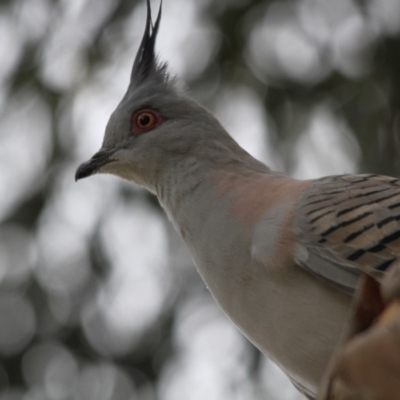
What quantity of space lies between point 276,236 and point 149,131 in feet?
4.52

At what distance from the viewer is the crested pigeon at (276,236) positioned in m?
3.31

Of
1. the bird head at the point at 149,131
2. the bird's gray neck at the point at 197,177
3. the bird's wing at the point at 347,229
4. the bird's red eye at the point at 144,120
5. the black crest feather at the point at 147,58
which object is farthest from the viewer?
the black crest feather at the point at 147,58

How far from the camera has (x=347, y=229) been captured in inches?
136

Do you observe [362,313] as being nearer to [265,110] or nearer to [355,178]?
[355,178]

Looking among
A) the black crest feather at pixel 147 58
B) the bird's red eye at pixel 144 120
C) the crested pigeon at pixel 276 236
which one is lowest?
the crested pigeon at pixel 276 236

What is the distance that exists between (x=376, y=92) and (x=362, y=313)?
224 inches

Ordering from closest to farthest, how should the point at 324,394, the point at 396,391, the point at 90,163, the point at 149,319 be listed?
the point at 396,391, the point at 324,394, the point at 90,163, the point at 149,319

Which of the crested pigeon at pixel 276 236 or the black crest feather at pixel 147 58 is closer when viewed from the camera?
the crested pigeon at pixel 276 236

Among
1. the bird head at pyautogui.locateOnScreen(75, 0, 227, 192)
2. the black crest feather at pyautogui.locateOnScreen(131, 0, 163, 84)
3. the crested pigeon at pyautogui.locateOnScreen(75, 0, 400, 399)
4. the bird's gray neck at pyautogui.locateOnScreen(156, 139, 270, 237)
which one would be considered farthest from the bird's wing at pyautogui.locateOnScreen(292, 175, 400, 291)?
the black crest feather at pyautogui.locateOnScreen(131, 0, 163, 84)

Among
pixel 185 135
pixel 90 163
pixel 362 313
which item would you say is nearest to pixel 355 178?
pixel 185 135

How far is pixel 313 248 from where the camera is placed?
340cm

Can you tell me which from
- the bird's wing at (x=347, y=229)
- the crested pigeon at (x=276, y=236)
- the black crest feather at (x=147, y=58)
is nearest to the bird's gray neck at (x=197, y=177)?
the crested pigeon at (x=276, y=236)

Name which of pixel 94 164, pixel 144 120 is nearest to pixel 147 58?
pixel 144 120

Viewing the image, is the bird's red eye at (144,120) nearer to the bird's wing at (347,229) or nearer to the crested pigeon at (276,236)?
the crested pigeon at (276,236)
